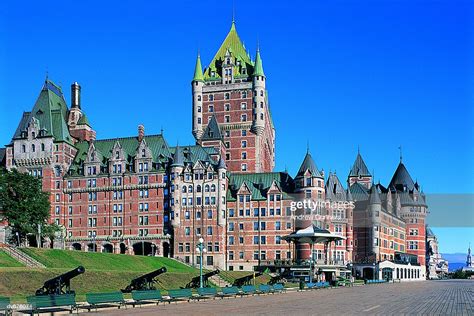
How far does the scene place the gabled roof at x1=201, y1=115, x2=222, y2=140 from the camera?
13262 centimetres

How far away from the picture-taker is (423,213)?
571 ft

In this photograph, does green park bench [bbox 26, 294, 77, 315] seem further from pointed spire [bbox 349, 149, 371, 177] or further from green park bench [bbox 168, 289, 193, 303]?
pointed spire [bbox 349, 149, 371, 177]

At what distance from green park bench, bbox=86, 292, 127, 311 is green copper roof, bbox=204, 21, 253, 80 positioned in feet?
333

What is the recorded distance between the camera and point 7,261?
244ft

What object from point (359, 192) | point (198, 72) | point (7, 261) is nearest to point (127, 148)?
point (198, 72)

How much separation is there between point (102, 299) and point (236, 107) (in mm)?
99495

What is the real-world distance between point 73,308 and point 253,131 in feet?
327

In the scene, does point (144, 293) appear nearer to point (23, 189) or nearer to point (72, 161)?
point (23, 189)

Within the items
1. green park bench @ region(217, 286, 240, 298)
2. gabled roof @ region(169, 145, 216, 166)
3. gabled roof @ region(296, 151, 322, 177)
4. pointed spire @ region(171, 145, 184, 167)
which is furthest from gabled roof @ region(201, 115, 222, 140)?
green park bench @ region(217, 286, 240, 298)

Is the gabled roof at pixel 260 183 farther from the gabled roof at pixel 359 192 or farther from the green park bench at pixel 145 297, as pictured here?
the green park bench at pixel 145 297

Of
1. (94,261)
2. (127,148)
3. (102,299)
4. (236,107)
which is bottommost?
(94,261)

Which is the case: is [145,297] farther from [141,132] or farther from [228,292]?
[141,132]

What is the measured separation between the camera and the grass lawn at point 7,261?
72.9 m

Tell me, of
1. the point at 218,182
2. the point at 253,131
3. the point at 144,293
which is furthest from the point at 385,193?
the point at 144,293
